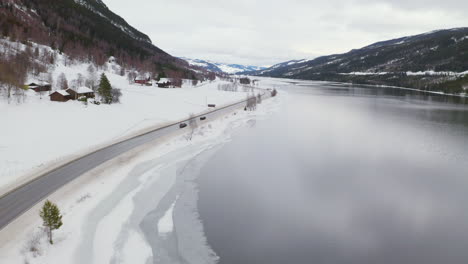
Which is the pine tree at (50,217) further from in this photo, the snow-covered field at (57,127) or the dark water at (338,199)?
the dark water at (338,199)

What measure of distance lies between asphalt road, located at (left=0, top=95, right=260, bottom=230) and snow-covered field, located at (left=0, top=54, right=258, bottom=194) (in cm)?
172

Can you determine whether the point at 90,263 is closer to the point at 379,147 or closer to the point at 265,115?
the point at 379,147

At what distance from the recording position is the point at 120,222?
2527 centimetres

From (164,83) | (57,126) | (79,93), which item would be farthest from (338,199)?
(164,83)

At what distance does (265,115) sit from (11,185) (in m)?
72.9

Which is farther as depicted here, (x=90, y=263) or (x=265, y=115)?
(x=265, y=115)

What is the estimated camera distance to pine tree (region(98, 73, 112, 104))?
265ft

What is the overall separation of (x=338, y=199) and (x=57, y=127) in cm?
5074

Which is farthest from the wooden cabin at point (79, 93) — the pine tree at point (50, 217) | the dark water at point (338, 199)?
the pine tree at point (50, 217)

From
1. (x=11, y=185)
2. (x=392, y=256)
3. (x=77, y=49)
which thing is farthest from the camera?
(x=77, y=49)

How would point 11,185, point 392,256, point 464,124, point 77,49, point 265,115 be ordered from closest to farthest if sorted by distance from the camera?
1. point 392,256
2. point 11,185
3. point 464,124
4. point 265,115
5. point 77,49

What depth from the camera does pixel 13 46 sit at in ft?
352

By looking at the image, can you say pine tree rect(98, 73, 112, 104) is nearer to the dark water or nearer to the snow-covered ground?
the dark water

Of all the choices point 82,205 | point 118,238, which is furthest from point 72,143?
point 118,238
